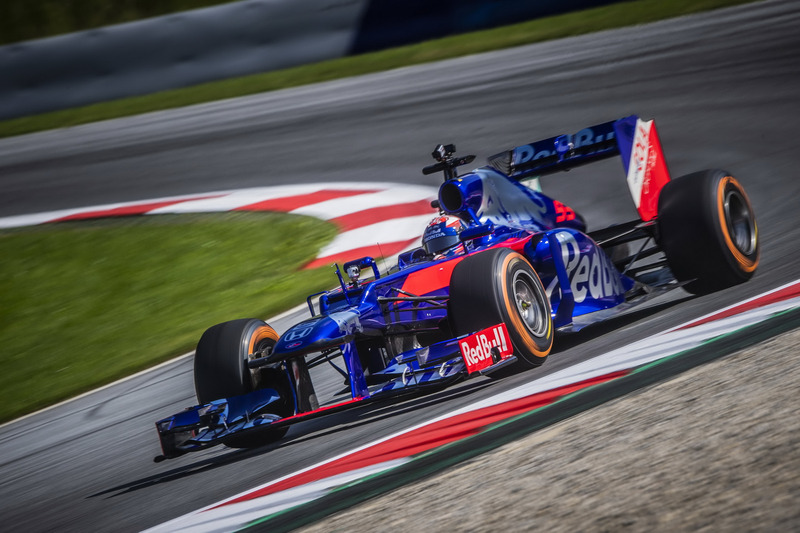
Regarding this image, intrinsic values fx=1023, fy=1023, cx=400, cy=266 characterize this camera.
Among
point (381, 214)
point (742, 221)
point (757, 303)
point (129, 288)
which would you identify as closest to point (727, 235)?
point (742, 221)

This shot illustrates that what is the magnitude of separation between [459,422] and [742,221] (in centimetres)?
298

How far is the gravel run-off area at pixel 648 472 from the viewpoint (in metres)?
2.96

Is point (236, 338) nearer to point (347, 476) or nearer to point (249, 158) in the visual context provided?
point (347, 476)

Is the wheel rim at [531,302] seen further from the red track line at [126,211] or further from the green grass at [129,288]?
the red track line at [126,211]

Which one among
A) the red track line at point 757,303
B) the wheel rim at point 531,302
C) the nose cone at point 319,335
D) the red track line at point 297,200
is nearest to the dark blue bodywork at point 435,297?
the nose cone at point 319,335

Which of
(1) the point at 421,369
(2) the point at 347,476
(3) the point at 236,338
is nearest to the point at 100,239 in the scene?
(3) the point at 236,338

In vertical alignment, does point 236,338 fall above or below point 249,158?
below

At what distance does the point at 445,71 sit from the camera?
16.9 meters

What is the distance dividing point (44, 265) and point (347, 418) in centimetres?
627

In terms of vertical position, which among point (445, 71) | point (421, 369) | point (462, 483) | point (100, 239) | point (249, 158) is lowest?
point (462, 483)

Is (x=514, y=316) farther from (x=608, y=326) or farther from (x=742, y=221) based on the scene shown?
(x=742, y=221)

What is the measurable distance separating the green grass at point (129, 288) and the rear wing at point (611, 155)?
2.18 meters

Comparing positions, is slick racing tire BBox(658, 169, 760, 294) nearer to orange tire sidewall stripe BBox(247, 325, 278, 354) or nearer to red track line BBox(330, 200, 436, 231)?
orange tire sidewall stripe BBox(247, 325, 278, 354)

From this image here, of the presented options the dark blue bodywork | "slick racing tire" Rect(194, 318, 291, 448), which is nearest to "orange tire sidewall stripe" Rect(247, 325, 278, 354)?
"slick racing tire" Rect(194, 318, 291, 448)
